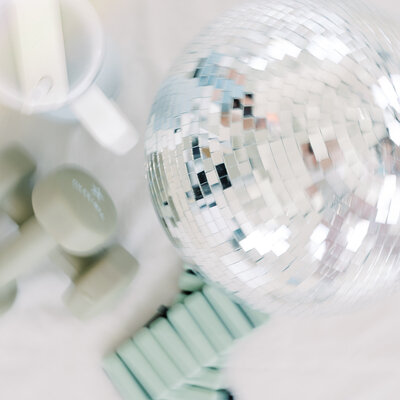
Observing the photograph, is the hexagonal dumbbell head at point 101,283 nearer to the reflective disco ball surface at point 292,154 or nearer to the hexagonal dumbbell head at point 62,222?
the hexagonal dumbbell head at point 62,222

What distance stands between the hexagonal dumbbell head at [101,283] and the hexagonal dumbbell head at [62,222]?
1.5 inches

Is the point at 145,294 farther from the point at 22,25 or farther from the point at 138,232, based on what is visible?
the point at 22,25

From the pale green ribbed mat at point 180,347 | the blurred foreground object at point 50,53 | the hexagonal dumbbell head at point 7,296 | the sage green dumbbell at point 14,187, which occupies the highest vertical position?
the blurred foreground object at point 50,53

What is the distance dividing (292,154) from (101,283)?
26 cm

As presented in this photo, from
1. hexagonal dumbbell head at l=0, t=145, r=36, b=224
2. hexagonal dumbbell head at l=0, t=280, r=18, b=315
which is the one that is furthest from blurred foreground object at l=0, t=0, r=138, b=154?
hexagonal dumbbell head at l=0, t=280, r=18, b=315

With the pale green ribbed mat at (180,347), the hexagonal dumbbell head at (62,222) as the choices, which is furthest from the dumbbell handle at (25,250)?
the pale green ribbed mat at (180,347)

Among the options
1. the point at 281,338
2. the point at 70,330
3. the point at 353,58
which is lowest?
the point at 281,338

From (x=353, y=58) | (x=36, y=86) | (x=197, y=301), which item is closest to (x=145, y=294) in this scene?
(x=197, y=301)

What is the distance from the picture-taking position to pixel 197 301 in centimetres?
49

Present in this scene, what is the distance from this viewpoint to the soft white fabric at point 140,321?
1.62 ft

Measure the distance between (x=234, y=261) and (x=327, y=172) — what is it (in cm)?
7

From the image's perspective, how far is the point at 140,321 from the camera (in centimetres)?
50

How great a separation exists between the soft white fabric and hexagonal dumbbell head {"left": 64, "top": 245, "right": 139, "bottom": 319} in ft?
0.10

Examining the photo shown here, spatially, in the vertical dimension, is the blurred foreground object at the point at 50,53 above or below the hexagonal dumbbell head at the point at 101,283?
above
